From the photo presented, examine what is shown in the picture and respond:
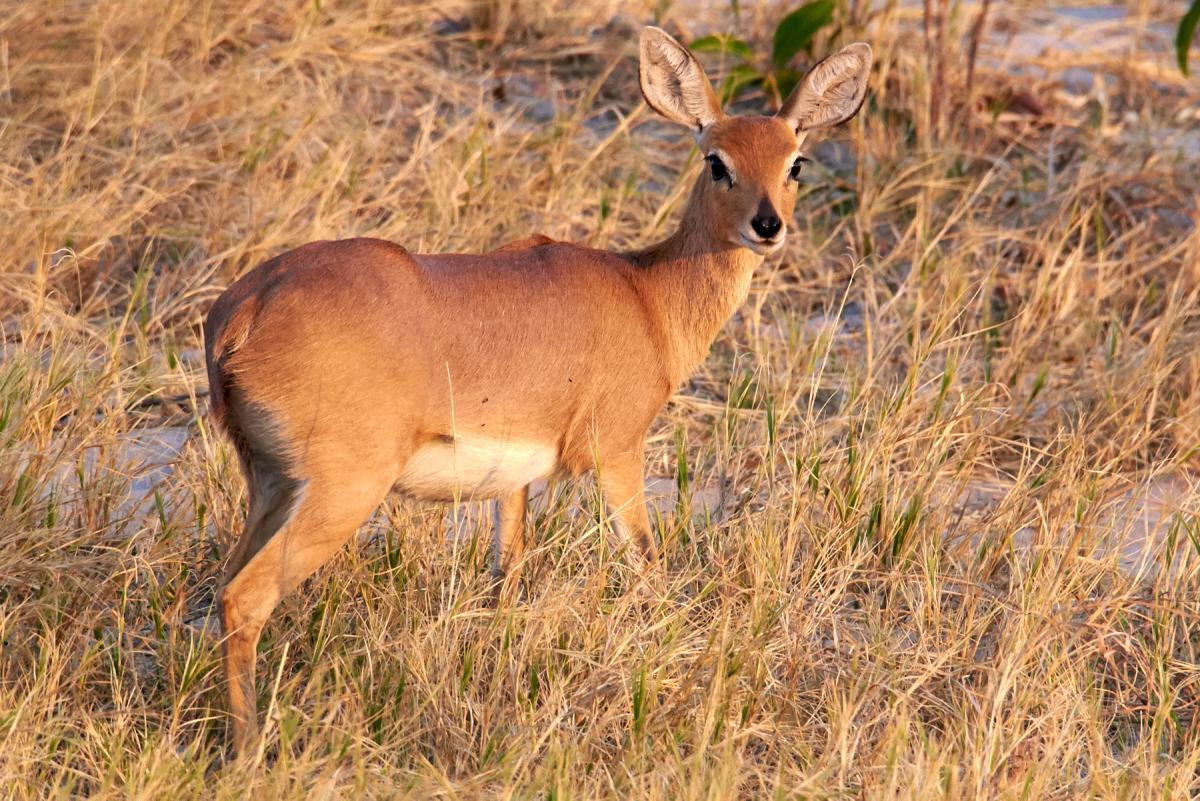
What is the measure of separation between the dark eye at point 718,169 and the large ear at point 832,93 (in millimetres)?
318

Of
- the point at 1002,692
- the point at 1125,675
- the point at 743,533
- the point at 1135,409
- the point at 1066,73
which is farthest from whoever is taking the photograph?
the point at 1066,73

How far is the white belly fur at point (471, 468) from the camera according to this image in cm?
418

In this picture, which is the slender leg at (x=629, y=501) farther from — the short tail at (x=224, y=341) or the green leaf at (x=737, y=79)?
the green leaf at (x=737, y=79)

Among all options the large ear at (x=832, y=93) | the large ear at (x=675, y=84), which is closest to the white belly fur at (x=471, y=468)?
the large ear at (x=675, y=84)

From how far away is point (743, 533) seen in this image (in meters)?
4.83

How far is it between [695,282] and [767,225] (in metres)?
0.48

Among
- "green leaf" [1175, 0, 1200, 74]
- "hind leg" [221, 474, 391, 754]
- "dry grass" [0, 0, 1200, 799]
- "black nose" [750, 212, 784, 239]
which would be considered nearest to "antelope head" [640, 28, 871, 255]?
"black nose" [750, 212, 784, 239]

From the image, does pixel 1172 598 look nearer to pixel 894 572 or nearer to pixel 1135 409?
pixel 894 572

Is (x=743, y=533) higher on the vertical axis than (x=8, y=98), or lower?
lower

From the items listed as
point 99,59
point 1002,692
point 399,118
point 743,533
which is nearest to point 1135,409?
point 743,533

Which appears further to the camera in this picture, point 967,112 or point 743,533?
point 967,112

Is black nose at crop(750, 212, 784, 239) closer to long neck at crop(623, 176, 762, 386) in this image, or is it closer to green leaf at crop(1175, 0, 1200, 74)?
long neck at crop(623, 176, 762, 386)

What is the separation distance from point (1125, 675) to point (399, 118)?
4.55m

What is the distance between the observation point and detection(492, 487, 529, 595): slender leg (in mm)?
4738
